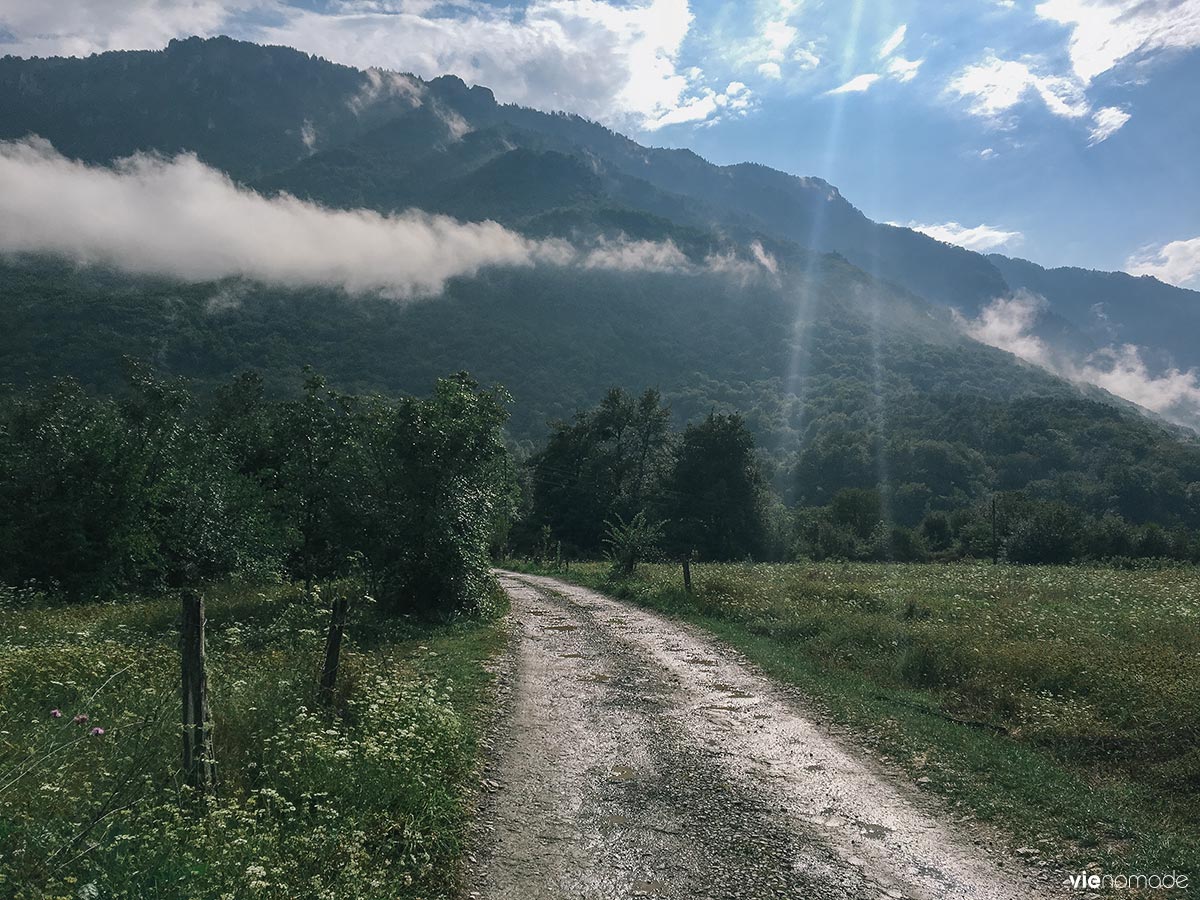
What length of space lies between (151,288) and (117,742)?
7812 inches

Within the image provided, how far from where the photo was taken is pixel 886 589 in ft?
78.4

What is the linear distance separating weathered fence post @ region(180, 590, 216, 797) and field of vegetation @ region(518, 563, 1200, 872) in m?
7.70

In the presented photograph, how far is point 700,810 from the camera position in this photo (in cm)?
744

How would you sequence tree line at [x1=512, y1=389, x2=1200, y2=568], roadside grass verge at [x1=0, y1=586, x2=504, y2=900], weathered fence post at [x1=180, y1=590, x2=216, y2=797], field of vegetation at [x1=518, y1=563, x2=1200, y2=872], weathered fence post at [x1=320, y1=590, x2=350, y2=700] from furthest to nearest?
1. tree line at [x1=512, y1=389, x2=1200, y2=568]
2. weathered fence post at [x1=320, y1=590, x2=350, y2=700]
3. field of vegetation at [x1=518, y1=563, x2=1200, y2=872]
4. weathered fence post at [x1=180, y1=590, x2=216, y2=797]
5. roadside grass verge at [x1=0, y1=586, x2=504, y2=900]

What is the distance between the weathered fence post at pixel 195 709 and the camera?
5984mm

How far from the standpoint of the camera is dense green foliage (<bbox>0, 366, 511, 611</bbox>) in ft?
64.0

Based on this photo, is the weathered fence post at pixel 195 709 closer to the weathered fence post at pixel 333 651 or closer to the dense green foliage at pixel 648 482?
the weathered fence post at pixel 333 651

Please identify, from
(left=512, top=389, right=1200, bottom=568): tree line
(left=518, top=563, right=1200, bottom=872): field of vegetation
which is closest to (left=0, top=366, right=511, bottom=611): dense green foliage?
(left=518, top=563, right=1200, bottom=872): field of vegetation

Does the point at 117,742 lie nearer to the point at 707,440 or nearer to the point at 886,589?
the point at 886,589

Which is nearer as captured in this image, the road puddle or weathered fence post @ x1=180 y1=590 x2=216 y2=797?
the road puddle

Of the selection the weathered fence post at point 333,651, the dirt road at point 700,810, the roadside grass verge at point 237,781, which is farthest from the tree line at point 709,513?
the weathered fence post at point 333,651

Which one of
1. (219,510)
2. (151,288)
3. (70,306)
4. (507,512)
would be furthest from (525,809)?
(151,288)

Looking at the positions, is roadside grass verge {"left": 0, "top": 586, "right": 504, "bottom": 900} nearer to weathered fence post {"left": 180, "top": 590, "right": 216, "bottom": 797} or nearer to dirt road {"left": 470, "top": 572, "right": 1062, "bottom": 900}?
weathered fence post {"left": 180, "top": 590, "right": 216, "bottom": 797}

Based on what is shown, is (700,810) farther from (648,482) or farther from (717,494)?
(648,482)
